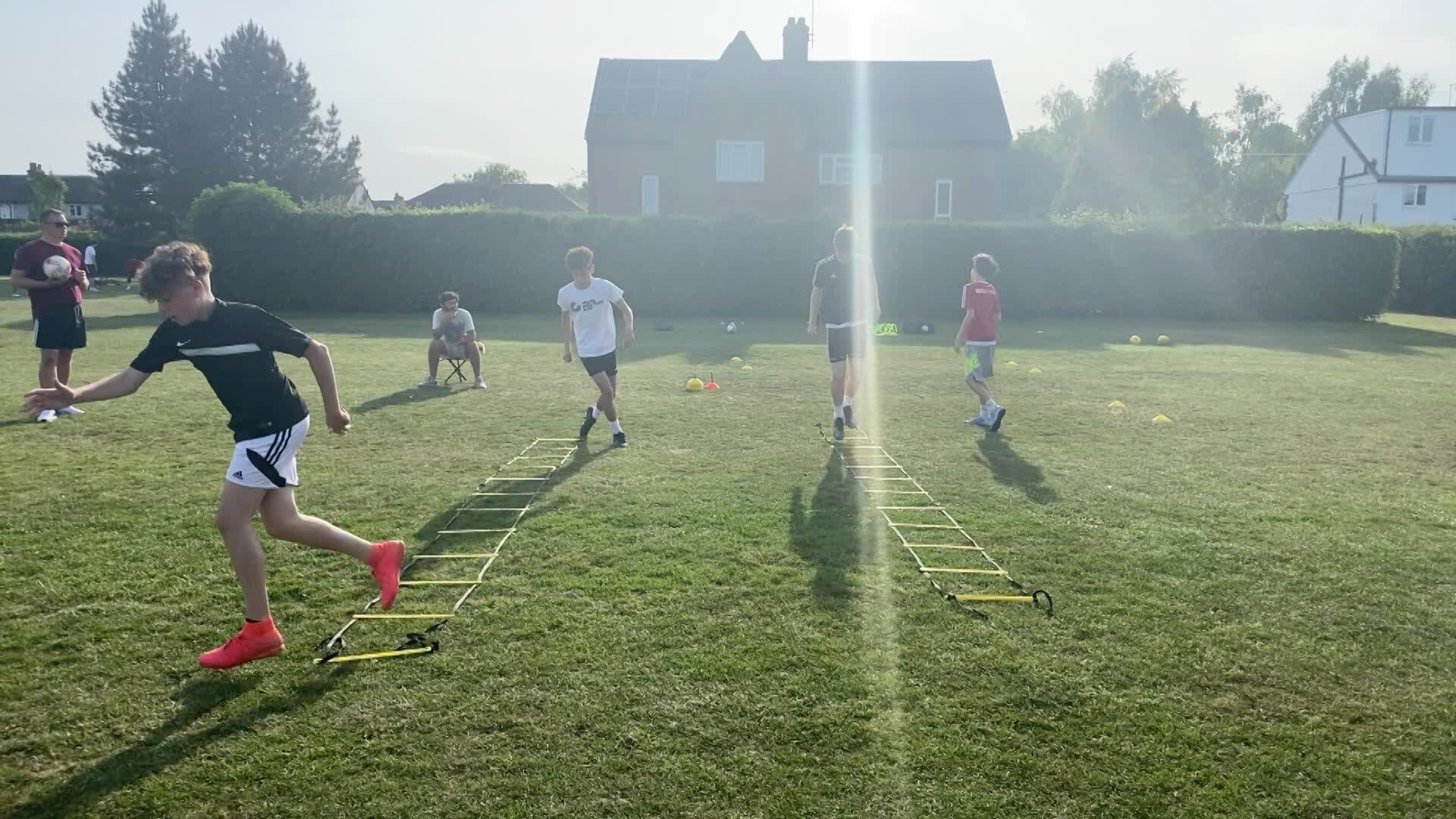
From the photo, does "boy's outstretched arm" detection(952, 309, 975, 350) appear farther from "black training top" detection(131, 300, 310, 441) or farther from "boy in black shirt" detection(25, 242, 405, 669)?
"black training top" detection(131, 300, 310, 441)

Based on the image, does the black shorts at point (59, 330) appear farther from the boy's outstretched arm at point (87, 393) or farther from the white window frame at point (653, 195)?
the white window frame at point (653, 195)

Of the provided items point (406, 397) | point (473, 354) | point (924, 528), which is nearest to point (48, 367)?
point (406, 397)

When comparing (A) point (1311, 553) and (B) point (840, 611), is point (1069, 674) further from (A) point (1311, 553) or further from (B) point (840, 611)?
(A) point (1311, 553)

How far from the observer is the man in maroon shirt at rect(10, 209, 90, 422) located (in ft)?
32.5

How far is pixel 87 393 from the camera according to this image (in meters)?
4.08

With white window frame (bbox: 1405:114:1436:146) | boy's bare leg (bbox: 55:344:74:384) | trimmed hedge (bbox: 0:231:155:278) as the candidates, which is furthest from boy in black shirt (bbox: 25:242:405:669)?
white window frame (bbox: 1405:114:1436:146)

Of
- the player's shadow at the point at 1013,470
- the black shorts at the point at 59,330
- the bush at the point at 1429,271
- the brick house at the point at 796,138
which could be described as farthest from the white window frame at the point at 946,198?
the black shorts at the point at 59,330

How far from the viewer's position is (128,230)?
55.0 m

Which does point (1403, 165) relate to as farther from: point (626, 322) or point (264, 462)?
point (264, 462)

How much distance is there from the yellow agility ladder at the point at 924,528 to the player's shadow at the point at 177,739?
3218 millimetres

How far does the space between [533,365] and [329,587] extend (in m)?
10.4

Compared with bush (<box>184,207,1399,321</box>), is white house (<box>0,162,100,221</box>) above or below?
above

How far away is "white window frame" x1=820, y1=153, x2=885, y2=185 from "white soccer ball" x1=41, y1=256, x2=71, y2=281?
31704mm

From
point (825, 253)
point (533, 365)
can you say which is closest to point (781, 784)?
point (533, 365)
